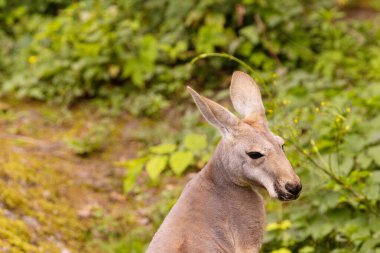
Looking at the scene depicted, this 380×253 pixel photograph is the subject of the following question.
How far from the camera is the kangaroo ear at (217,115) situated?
397 centimetres

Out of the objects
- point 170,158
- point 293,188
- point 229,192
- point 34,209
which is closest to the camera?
point 293,188

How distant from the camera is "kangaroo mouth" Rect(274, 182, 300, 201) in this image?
375 cm

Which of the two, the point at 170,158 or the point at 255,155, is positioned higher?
the point at 255,155

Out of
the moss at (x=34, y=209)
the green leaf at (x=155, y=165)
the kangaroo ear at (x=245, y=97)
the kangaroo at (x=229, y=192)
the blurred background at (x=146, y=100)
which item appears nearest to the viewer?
the kangaroo at (x=229, y=192)

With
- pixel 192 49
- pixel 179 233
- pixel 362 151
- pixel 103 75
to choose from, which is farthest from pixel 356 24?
pixel 179 233

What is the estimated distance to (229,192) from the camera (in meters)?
4.18

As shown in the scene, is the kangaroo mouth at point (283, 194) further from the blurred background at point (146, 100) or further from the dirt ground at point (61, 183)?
the dirt ground at point (61, 183)

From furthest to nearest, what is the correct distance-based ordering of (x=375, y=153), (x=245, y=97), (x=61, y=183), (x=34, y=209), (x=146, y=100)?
(x=146, y=100)
(x=61, y=183)
(x=34, y=209)
(x=375, y=153)
(x=245, y=97)

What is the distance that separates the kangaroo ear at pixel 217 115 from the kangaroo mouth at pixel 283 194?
0.50 m

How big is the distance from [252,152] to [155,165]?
157cm

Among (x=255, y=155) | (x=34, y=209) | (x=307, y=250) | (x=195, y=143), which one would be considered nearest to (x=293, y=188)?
(x=255, y=155)

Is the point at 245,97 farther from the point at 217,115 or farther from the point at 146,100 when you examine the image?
the point at 146,100

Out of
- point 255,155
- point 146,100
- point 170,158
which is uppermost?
point 255,155

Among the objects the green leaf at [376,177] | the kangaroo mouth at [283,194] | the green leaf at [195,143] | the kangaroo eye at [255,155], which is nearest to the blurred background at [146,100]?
the green leaf at [195,143]
